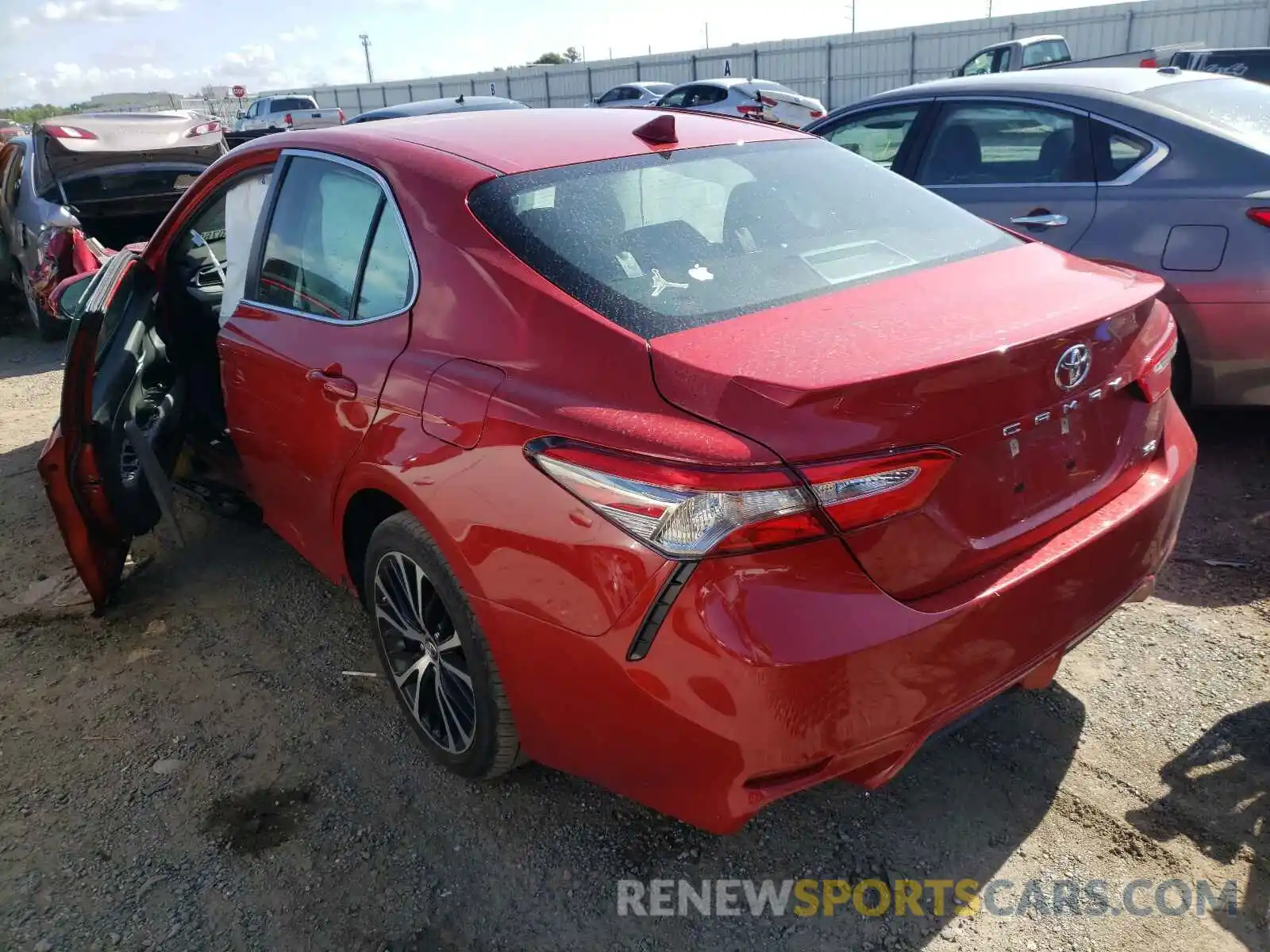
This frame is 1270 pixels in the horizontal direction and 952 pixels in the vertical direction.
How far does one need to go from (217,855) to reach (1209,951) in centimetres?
233

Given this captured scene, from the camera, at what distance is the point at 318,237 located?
3006 millimetres

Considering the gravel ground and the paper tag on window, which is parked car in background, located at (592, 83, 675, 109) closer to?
the gravel ground

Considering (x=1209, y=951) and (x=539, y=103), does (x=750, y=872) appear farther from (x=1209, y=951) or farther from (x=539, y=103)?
(x=539, y=103)

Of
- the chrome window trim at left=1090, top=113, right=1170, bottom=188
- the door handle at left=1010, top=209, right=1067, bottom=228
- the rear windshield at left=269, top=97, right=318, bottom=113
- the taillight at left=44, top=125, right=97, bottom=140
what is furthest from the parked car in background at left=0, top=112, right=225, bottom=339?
the rear windshield at left=269, top=97, right=318, bottom=113

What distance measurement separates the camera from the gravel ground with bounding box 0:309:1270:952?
7.29ft

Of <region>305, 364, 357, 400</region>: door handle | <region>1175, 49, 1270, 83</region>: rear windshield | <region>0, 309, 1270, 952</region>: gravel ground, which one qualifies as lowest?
<region>0, 309, 1270, 952</region>: gravel ground

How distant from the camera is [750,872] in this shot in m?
2.34

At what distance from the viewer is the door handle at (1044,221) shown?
169 inches

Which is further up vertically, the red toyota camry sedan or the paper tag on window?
the paper tag on window

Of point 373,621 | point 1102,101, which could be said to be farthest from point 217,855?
point 1102,101

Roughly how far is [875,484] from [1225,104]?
3870 millimetres

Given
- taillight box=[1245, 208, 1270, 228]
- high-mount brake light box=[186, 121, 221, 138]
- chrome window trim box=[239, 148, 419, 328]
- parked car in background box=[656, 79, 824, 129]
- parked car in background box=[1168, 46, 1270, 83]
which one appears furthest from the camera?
parked car in background box=[656, 79, 824, 129]

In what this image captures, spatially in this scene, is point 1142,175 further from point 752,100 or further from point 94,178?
point 752,100

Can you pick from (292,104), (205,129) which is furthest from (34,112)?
(205,129)
